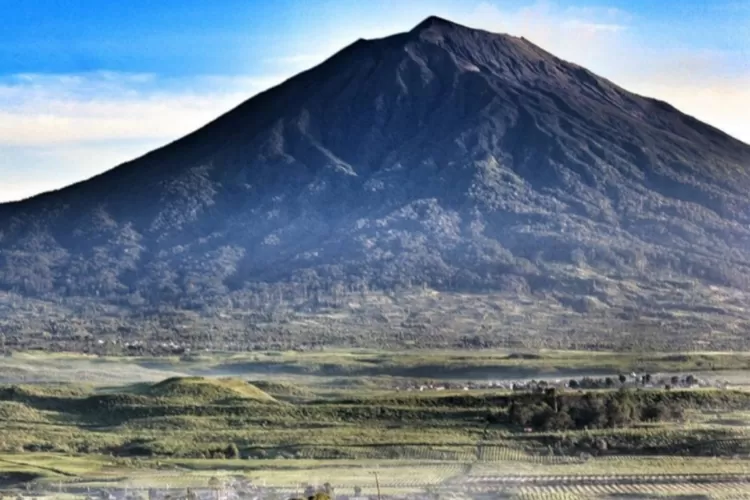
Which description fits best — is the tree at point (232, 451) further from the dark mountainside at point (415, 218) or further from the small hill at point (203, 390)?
the dark mountainside at point (415, 218)

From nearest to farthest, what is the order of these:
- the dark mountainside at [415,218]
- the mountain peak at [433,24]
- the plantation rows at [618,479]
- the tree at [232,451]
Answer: the plantation rows at [618,479]
the tree at [232,451]
the dark mountainside at [415,218]
the mountain peak at [433,24]

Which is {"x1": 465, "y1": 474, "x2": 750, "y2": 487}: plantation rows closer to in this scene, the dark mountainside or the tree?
the tree

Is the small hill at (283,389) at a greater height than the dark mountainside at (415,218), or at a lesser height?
lesser

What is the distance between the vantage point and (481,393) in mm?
57000

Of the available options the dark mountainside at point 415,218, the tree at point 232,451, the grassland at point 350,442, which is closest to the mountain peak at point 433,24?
the dark mountainside at point 415,218

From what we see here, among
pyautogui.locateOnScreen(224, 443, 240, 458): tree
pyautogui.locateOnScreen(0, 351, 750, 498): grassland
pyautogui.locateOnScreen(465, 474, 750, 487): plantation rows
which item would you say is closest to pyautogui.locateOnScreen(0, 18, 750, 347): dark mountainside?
pyautogui.locateOnScreen(0, 351, 750, 498): grassland

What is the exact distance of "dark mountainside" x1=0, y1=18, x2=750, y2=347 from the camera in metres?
104

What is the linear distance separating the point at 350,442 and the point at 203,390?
488 inches

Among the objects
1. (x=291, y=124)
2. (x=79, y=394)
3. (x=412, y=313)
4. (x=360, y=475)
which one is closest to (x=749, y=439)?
(x=360, y=475)

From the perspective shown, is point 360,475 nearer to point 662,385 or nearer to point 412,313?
point 662,385

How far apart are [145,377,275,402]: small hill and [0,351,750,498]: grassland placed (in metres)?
0.09

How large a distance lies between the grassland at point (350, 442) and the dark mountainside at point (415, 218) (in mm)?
34507

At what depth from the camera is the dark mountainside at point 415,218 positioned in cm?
10438

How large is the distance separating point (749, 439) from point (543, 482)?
Result: 9881mm
